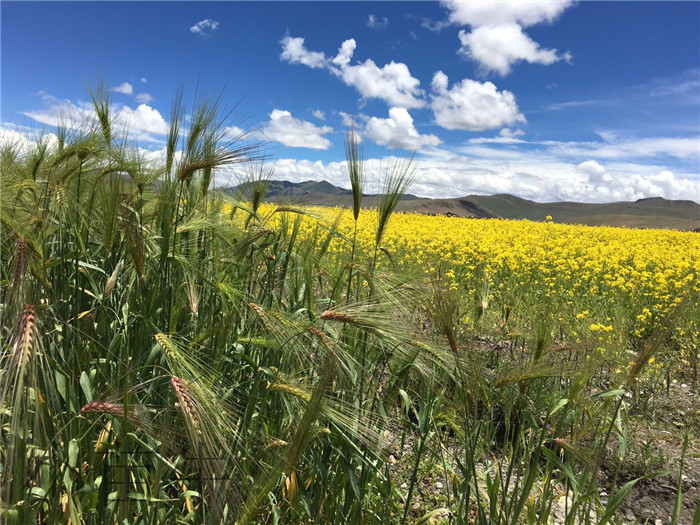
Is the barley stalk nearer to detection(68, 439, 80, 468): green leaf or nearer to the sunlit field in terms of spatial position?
the sunlit field

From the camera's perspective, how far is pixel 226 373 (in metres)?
1.97

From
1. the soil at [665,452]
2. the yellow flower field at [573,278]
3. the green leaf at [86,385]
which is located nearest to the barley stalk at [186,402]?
the green leaf at [86,385]

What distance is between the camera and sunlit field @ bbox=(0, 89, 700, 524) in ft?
4.11

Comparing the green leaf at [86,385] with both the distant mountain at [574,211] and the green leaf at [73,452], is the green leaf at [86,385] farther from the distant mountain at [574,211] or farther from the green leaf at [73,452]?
the distant mountain at [574,211]

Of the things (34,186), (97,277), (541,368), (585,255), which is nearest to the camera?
(541,368)

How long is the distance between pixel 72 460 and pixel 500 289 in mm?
6287

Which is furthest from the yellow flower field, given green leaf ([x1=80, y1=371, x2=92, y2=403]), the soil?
green leaf ([x1=80, y1=371, x2=92, y2=403])

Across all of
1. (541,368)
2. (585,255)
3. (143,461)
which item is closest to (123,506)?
(143,461)

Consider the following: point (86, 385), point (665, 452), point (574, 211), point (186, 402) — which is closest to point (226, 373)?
point (86, 385)

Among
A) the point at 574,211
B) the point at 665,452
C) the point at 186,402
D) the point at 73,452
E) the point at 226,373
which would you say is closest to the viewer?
the point at 186,402

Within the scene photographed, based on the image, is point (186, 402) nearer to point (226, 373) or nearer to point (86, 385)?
point (86, 385)

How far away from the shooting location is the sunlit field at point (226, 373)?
1.25 meters

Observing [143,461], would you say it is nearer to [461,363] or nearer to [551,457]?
[461,363]

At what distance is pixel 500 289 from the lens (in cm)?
688
